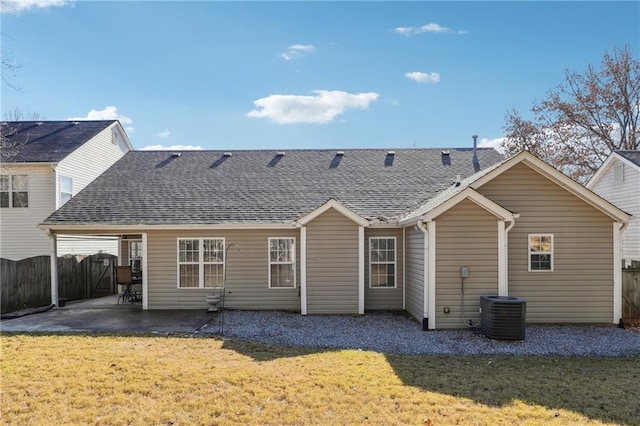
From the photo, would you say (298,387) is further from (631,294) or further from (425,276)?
(631,294)

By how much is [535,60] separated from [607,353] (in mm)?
12235

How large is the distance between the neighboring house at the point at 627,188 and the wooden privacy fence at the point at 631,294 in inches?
178

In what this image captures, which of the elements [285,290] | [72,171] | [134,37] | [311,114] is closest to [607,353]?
[285,290]

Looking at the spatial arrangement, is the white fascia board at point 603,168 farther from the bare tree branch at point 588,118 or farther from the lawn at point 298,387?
the lawn at point 298,387

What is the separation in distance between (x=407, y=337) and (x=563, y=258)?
466 cm

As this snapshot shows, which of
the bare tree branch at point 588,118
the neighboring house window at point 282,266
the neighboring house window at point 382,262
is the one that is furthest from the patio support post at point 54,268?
the bare tree branch at point 588,118

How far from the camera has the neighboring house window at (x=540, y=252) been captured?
10.6m

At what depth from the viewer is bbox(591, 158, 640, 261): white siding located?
16.4 meters

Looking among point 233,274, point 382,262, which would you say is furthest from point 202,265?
point 382,262

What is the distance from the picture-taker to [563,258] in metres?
10.6

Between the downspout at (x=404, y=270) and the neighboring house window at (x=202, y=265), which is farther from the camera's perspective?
the neighboring house window at (x=202, y=265)

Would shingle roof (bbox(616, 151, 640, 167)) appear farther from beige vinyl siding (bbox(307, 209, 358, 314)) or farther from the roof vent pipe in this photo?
beige vinyl siding (bbox(307, 209, 358, 314))

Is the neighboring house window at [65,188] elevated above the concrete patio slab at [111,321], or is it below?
above

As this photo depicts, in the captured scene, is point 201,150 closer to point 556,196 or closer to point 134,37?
point 134,37
